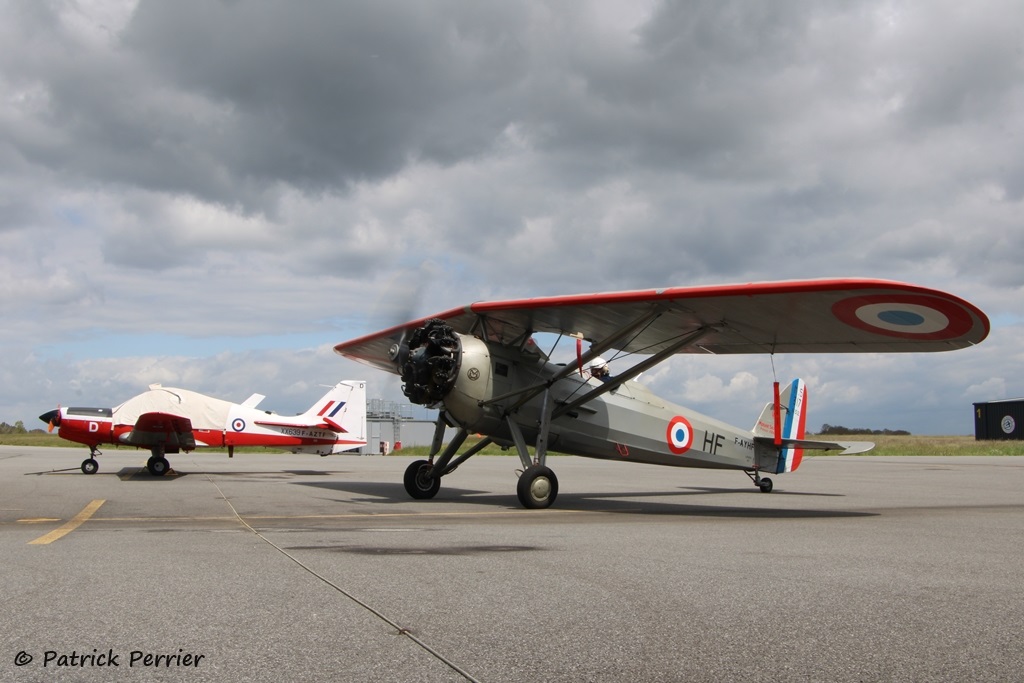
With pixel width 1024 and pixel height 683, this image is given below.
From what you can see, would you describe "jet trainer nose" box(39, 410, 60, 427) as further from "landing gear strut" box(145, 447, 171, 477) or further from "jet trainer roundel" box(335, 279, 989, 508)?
"jet trainer roundel" box(335, 279, 989, 508)


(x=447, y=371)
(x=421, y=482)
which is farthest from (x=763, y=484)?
(x=447, y=371)

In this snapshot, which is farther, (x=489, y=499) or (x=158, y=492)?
(x=158, y=492)

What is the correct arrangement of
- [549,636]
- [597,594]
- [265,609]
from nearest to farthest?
1. [549,636]
2. [265,609]
3. [597,594]

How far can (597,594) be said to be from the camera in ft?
15.5

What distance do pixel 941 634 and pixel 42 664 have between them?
4.04 m

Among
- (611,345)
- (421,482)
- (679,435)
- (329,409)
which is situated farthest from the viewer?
(329,409)

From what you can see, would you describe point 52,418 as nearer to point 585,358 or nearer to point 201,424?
point 201,424

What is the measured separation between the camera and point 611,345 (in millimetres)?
12211

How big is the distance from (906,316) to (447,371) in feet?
20.4

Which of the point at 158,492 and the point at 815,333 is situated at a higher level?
the point at 815,333

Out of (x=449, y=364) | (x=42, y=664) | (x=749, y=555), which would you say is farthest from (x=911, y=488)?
(x=42, y=664)

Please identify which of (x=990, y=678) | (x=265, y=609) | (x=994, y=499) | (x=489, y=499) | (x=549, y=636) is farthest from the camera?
(x=994, y=499)

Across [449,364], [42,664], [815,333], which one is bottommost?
[42,664]

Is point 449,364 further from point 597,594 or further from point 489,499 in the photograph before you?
point 597,594
